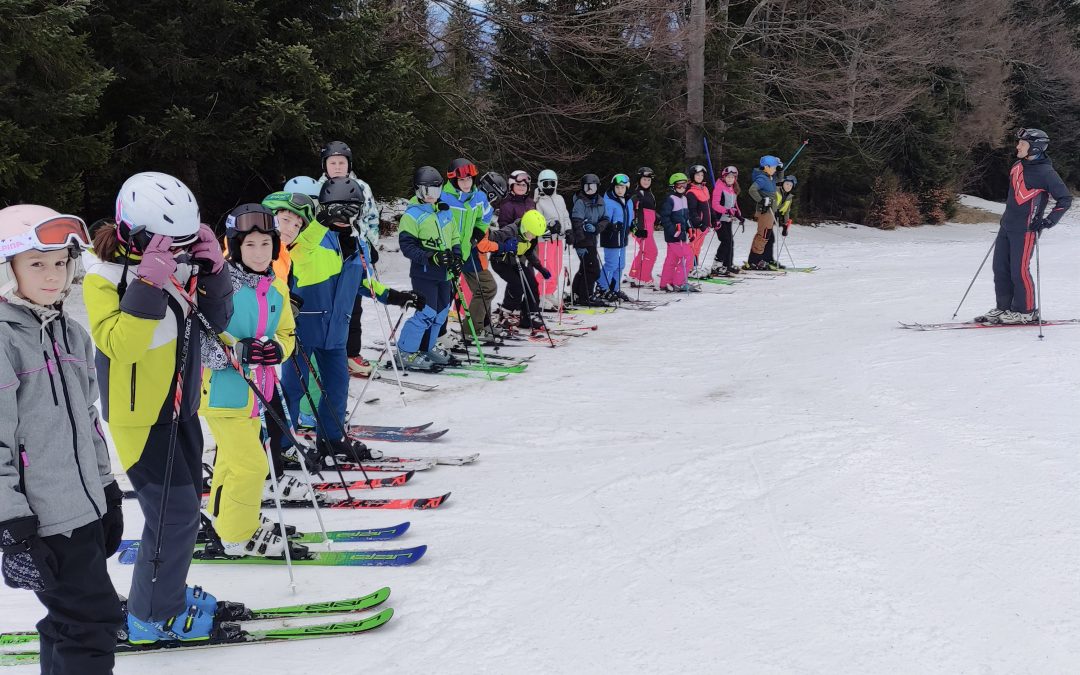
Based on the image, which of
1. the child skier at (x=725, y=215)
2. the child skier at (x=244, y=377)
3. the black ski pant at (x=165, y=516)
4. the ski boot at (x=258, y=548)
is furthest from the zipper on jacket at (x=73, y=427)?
the child skier at (x=725, y=215)

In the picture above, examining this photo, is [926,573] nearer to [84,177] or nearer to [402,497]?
[402,497]

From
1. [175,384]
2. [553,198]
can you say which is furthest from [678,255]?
[175,384]

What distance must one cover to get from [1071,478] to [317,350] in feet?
14.0

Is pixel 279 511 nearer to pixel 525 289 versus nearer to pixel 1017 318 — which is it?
pixel 525 289

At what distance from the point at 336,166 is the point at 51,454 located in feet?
15.6

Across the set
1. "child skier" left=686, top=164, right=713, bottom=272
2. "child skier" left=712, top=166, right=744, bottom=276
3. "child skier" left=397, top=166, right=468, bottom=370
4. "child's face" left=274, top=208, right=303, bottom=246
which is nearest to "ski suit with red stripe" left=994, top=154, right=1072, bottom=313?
"child skier" left=686, top=164, right=713, bottom=272

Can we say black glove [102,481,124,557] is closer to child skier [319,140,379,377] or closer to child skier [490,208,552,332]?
child skier [319,140,379,377]

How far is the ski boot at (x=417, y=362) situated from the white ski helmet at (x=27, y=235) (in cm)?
537

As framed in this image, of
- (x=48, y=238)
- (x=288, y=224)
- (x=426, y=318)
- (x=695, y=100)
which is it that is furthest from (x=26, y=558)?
(x=695, y=100)

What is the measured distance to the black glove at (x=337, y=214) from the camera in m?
5.21

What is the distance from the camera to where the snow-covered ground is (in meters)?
3.13

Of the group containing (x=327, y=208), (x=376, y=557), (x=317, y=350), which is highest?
(x=327, y=208)

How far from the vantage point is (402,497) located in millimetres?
4820

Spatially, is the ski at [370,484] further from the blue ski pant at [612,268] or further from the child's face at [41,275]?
the blue ski pant at [612,268]
